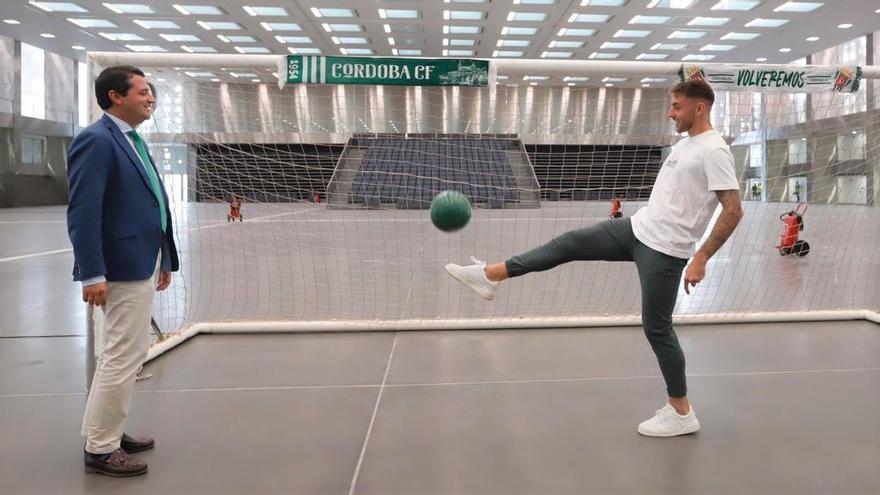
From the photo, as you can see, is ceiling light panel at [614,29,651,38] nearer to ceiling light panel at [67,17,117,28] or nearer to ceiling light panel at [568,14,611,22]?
ceiling light panel at [568,14,611,22]

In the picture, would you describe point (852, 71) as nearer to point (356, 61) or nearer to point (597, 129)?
point (356, 61)

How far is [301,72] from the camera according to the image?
4.45 meters

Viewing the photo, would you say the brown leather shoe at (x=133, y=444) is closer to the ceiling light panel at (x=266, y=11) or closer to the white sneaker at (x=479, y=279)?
the white sneaker at (x=479, y=279)

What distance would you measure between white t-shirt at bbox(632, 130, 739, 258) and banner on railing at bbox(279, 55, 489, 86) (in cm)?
207

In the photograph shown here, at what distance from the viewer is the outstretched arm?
264cm

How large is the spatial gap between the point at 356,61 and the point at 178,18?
72.3 ft

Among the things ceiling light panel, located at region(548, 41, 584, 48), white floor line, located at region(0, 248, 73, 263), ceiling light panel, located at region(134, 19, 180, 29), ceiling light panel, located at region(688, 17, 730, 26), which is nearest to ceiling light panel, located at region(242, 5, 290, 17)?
ceiling light panel, located at region(134, 19, 180, 29)

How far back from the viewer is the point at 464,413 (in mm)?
3238

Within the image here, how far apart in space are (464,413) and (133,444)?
1589mm

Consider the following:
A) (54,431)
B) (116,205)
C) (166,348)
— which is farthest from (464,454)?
(166,348)

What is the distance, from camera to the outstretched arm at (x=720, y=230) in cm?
264

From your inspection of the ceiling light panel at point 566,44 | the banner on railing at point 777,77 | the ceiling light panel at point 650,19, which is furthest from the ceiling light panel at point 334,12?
the banner on railing at point 777,77

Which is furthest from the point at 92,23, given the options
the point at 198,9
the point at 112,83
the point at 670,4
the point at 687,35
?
the point at 112,83

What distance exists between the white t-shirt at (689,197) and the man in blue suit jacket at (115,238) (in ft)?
7.17
